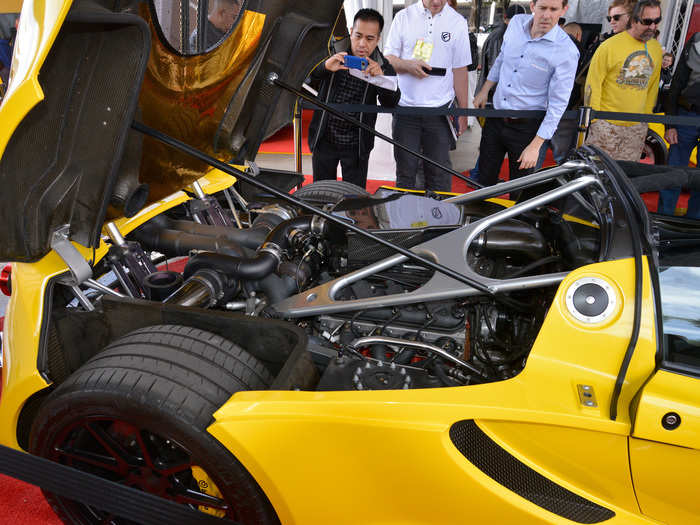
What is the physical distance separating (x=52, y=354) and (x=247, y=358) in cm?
68

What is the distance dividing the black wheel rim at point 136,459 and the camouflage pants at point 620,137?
4307 millimetres

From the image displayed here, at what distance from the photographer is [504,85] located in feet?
12.9

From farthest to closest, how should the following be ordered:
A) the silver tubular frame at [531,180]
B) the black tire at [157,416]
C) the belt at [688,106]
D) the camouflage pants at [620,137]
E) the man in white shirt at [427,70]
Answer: the belt at [688,106]
the camouflage pants at [620,137]
the man in white shirt at [427,70]
the silver tubular frame at [531,180]
the black tire at [157,416]

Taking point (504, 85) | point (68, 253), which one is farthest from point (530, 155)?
point (68, 253)

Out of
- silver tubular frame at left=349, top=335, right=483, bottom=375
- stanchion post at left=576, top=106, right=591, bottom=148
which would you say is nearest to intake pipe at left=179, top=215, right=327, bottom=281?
silver tubular frame at left=349, top=335, right=483, bottom=375

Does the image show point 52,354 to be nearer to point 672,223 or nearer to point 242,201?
point 242,201

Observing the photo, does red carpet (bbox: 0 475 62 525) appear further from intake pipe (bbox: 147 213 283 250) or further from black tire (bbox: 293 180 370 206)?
black tire (bbox: 293 180 370 206)

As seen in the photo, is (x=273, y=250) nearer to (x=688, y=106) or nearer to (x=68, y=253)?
(x=68, y=253)

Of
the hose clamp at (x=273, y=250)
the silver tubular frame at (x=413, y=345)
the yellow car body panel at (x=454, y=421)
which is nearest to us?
the yellow car body panel at (x=454, y=421)

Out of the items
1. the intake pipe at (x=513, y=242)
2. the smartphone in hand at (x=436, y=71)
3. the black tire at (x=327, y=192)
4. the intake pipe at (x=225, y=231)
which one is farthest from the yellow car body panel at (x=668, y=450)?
the smartphone in hand at (x=436, y=71)

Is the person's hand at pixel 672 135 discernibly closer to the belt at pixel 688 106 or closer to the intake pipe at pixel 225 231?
the belt at pixel 688 106

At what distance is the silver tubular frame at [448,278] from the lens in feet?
5.33

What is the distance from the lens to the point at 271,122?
8.70 ft

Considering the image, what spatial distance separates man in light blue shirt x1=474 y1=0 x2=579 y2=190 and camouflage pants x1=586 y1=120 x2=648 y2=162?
958 mm
